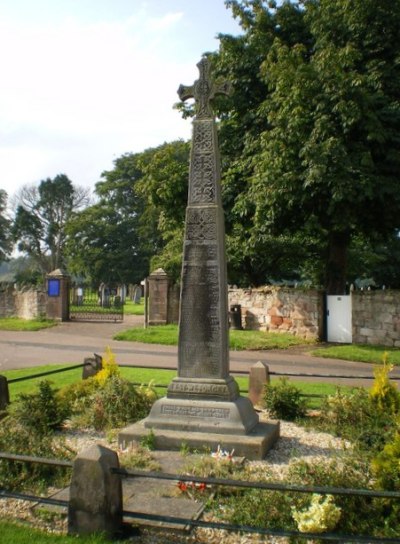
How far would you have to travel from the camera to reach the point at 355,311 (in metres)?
19.0

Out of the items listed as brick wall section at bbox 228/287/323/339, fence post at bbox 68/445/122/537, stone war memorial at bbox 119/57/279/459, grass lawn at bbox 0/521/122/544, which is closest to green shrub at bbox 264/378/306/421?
stone war memorial at bbox 119/57/279/459

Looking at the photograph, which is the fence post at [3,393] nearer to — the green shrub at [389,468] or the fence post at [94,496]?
the fence post at [94,496]

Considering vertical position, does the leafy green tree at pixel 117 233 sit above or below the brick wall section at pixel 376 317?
above

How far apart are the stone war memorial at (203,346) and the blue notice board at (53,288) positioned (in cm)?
1981

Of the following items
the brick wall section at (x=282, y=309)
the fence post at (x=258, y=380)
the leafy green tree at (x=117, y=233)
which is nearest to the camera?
the fence post at (x=258, y=380)

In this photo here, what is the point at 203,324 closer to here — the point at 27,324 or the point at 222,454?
the point at 222,454

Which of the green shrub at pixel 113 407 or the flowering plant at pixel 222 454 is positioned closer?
the flowering plant at pixel 222 454

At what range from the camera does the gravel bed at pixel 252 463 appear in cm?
448

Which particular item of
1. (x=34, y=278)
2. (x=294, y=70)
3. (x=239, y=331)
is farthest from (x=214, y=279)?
(x=34, y=278)

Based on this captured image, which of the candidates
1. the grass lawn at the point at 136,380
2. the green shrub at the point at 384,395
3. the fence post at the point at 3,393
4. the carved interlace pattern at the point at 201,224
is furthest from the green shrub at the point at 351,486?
the fence post at the point at 3,393

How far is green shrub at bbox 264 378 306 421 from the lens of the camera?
8.40m

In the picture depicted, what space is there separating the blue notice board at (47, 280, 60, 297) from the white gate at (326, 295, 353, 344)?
12918 mm

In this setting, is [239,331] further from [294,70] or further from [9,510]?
[9,510]

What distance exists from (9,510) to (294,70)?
14949mm
